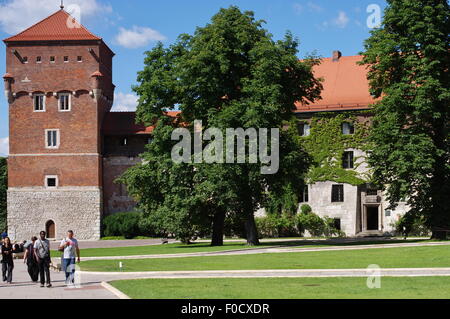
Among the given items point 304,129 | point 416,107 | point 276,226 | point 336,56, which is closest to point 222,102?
point 416,107

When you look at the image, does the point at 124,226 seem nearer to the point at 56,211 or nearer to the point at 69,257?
the point at 56,211

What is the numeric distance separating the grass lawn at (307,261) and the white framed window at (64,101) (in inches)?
1375

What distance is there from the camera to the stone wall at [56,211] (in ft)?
197

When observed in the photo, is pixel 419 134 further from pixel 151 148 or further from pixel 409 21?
pixel 151 148

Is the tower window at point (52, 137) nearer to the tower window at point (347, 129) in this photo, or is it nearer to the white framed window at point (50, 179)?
the white framed window at point (50, 179)

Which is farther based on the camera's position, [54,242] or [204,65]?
[54,242]

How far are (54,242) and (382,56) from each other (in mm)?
32833

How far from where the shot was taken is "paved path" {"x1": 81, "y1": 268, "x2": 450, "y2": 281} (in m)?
20.2

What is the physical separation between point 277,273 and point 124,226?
3872 centimetres

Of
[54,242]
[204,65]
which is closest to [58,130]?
[54,242]

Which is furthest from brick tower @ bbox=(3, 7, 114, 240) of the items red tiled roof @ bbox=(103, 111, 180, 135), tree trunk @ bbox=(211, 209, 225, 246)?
tree trunk @ bbox=(211, 209, 225, 246)

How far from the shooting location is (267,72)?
35.2 metres

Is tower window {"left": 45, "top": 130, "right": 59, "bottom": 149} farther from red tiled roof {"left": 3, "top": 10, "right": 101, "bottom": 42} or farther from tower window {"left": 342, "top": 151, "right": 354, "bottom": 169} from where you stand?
tower window {"left": 342, "top": 151, "right": 354, "bottom": 169}

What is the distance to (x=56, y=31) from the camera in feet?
204
